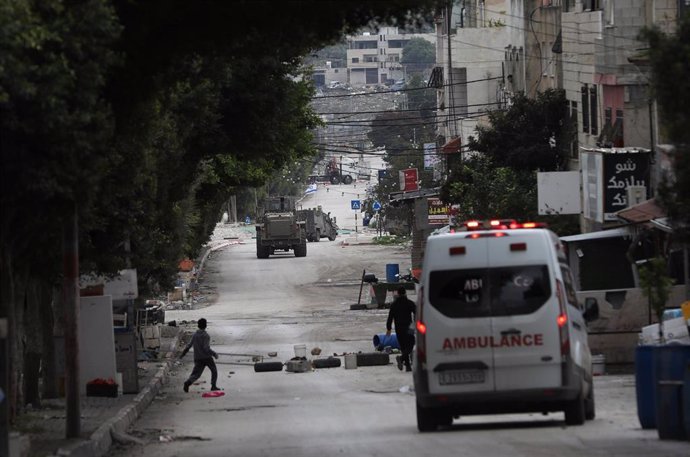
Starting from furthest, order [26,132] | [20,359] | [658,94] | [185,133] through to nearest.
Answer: [185,133] < [20,359] < [658,94] < [26,132]

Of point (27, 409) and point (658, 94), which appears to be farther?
point (27, 409)

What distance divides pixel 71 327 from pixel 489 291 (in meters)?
5.65

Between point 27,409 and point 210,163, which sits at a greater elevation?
point 210,163

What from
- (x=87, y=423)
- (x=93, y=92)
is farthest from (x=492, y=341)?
(x=87, y=423)

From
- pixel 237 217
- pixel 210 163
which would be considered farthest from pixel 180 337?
pixel 237 217

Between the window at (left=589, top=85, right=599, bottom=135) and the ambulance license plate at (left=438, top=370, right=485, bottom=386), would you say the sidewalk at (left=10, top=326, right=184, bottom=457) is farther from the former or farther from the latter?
the window at (left=589, top=85, right=599, bottom=135)

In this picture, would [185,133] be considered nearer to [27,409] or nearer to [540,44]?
[27,409]

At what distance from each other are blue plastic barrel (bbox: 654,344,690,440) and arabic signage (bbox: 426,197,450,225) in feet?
134

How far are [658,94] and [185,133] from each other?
1609 centimetres

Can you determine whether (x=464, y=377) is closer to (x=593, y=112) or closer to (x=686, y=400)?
(x=686, y=400)

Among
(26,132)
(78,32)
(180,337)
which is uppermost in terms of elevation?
(78,32)

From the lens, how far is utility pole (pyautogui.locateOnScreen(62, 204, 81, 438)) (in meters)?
17.5

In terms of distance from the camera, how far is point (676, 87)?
46.3 ft

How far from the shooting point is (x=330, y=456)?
14.7 m
